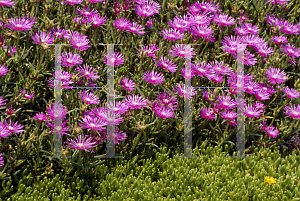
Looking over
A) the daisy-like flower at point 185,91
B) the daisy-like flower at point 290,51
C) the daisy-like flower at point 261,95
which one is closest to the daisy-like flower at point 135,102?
the daisy-like flower at point 185,91

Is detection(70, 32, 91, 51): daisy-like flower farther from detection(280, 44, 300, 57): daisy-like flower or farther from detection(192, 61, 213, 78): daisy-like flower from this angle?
detection(280, 44, 300, 57): daisy-like flower

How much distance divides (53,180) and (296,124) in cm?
206

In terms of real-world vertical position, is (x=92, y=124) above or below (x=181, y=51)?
below

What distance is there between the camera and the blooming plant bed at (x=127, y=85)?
8.56 feet

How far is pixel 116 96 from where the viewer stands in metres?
2.81

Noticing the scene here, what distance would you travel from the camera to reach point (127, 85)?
280 cm

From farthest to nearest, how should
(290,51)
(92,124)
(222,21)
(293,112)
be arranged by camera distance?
1. (290,51)
2. (222,21)
3. (293,112)
4. (92,124)

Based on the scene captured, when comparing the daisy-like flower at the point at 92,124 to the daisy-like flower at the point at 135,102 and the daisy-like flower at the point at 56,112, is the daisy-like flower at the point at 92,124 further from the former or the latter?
the daisy-like flower at the point at 135,102

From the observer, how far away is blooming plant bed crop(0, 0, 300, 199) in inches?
103

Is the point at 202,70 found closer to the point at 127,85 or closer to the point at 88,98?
the point at 127,85

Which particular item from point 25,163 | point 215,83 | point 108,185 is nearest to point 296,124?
point 215,83

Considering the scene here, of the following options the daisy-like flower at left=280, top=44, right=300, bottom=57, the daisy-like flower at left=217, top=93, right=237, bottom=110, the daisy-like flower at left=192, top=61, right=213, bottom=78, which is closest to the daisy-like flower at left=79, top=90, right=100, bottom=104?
the daisy-like flower at left=192, top=61, right=213, bottom=78

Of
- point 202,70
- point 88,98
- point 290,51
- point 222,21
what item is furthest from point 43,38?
point 290,51

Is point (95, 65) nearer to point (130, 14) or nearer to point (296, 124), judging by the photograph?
point (130, 14)
